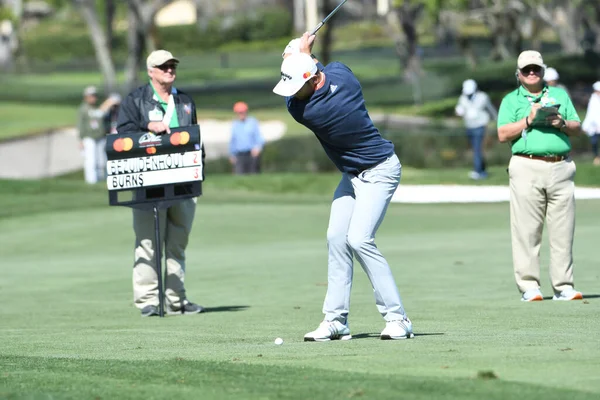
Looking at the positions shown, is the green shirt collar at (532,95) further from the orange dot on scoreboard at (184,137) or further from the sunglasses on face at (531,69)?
the orange dot on scoreboard at (184,137)

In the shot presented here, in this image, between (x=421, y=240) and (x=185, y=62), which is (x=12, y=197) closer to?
(x=421, y=240)

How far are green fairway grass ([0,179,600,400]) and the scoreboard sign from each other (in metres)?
1.11

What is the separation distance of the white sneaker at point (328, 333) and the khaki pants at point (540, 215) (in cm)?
292

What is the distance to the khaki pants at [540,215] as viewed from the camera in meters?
11.5

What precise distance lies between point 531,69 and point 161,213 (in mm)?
3339

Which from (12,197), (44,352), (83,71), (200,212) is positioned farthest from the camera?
(83,71)

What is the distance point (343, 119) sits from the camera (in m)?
8.76

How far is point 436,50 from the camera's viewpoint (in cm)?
9088

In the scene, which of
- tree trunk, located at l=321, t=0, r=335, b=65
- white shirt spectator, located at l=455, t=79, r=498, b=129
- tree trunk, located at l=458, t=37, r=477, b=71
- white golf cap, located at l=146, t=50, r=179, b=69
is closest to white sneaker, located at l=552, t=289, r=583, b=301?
white golf cap, located at l=146, t=50, r=179, b=69

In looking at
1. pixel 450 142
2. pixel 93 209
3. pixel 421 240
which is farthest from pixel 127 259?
pixel 450 142

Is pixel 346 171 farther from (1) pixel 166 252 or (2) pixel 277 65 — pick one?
(2) pixel 277 65

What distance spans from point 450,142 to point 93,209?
1394cm

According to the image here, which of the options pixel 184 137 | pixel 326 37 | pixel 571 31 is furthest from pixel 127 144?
pixel 571 31

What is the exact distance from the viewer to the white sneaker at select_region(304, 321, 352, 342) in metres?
9.09
